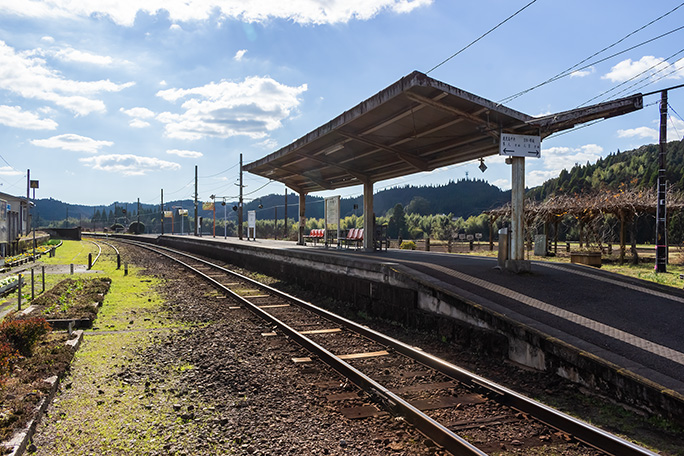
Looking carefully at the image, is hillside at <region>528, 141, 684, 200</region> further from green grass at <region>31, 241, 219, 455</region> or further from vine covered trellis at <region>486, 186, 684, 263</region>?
green grass at <region>31, 241, 219, 455</region>

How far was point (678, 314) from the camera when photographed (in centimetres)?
727

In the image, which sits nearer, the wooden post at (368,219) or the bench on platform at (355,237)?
the wooden post at (368,219)

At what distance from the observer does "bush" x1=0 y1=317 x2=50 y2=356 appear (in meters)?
6.43

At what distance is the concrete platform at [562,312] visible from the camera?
5.02 metres

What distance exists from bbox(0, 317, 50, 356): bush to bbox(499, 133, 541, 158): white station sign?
9499mm

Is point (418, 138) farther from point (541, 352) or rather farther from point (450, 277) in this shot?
point (541, 352)

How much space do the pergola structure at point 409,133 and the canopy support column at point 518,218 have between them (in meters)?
0.05

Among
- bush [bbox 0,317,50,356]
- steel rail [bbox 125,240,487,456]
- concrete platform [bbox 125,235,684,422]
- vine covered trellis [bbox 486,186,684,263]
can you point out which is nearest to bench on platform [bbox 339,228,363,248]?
concrete platform [bbox 125,235,684,422]

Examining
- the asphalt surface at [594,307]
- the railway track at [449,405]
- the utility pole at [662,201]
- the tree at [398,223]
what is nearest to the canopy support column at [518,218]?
the asphalt surface at [594,307]

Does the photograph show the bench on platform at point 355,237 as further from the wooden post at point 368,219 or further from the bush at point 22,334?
the bush at point 22,334

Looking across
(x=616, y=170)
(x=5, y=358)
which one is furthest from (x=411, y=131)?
(x=616, y=170)

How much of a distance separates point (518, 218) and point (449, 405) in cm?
693

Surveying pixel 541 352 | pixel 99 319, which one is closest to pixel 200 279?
pixel 99 319

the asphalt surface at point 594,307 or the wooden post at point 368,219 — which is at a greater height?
the wooden post at point 368,219
